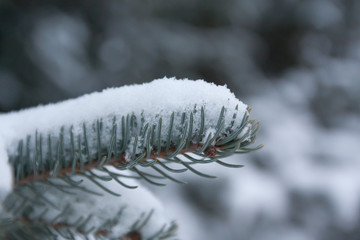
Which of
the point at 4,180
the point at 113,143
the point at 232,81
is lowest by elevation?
the point at 4,180

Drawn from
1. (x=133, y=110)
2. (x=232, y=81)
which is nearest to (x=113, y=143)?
(x=133, y=110)

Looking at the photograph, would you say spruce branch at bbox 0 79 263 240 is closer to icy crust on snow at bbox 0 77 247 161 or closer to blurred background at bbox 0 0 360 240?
icy crust on snow at bbox 0 77 247 161

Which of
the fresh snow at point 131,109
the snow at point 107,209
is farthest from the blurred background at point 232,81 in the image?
the fresh snow at point 131,109

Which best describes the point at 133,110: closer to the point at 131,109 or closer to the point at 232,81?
the point at 131,109

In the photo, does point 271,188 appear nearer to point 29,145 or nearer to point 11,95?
point 11,95

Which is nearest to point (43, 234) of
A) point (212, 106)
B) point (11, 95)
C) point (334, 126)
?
point (212, 106)

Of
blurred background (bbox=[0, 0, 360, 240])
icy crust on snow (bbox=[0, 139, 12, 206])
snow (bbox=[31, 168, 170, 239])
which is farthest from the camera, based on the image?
blurred background (bbox=[0, 0, 360, 240])

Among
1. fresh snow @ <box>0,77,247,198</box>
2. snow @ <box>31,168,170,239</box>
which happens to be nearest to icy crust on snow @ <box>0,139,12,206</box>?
fresh snow @ <box>0,77,247,198</box>
